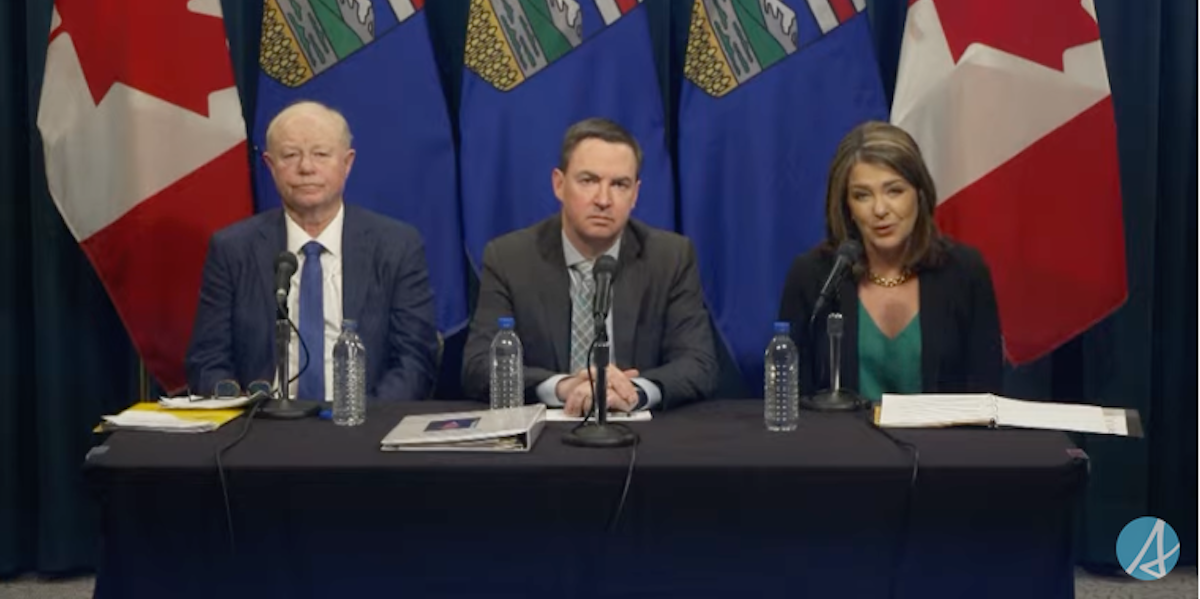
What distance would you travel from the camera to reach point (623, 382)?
2893 mm

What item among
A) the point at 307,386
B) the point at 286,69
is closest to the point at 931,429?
the point at 307,386

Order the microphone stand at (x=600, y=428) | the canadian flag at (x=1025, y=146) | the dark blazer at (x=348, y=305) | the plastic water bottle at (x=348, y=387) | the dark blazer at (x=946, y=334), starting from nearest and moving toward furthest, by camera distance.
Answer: the microphone stand at (x=600, y=428) < the plastic water bottle at (x=348, y=387) < the dark blazer at (x=946, y=334) < the dark blazer at (x=348, y=305) < the canadian flag at (x=1025, y=146)

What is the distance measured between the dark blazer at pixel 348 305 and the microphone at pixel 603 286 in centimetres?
107

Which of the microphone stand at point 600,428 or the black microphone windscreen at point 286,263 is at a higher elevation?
the black microphone windscreen at point 286,263

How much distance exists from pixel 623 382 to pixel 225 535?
0.90 metres

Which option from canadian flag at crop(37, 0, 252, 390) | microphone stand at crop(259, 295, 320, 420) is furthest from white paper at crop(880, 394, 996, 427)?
canadian flag at crop(37, 0, 252, 390)

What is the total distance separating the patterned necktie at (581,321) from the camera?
10.9 ft

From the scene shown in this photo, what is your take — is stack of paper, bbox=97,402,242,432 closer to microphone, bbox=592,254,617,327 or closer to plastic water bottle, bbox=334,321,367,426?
plastic water bottle, bbox=334,321,367,426

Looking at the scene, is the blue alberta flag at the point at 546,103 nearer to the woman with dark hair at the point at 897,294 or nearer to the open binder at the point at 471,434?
the woman with dark hair at the point at 897,294

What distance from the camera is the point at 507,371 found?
9.94 feet

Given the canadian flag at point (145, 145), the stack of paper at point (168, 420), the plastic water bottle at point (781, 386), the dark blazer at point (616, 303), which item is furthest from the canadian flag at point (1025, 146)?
the stack of paper at point (168, 420)

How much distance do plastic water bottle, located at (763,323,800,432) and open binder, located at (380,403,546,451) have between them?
18.3 inches

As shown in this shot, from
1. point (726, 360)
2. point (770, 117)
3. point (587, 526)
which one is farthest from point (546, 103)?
point (587, 526)

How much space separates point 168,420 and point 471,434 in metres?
0.67
